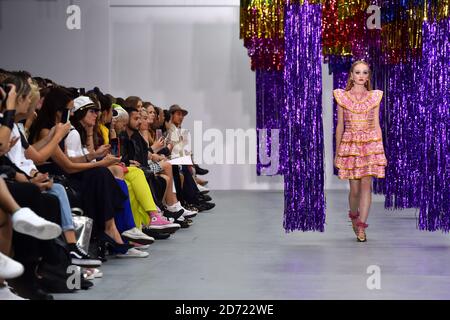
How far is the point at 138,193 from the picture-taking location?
6.45 m

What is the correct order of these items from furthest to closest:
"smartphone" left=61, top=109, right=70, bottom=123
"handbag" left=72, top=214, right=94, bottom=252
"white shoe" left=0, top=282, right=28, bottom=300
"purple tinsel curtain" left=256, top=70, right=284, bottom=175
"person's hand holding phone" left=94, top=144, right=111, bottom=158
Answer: "purple tinsel curtain" left=256, top=70, right=284, bottom=175
"person's hand holding phone" left=94, top=144, right=111, bottom=158
"smartphone" left=61, top=109, right=70, bottom=123
"handbag" left=72, top=214, right=94, bottom=252
"white shoe" left=0, top=282, right=28, bottom=300

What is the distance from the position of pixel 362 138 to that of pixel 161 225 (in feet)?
5.20

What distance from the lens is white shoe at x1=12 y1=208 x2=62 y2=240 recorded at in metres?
3.79

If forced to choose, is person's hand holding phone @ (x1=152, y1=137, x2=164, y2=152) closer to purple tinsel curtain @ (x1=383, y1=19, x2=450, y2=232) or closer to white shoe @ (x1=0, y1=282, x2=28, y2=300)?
purple tinsel curtain @ (x1=383, y1=19, x2=450, y2=232)

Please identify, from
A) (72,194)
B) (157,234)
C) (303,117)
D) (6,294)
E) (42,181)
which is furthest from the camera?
(157,234)

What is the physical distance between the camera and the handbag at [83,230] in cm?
495

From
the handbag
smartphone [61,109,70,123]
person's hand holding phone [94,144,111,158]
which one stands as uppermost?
Result: smartphone [61,109,70,123]

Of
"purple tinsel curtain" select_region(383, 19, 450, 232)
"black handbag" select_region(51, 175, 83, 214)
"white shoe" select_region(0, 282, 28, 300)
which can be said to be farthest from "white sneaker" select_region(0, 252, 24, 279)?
"purple tinsel curtain" select_region(383, 19, 450, 232)

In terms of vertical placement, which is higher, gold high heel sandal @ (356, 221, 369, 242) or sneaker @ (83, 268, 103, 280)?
sneaker @ (83, 268, 103, 280)

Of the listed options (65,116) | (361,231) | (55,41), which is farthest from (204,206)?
(55,41)

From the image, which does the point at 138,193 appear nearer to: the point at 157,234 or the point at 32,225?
the point at 157,234

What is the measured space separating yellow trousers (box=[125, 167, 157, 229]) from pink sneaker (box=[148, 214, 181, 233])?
0.36 metres
